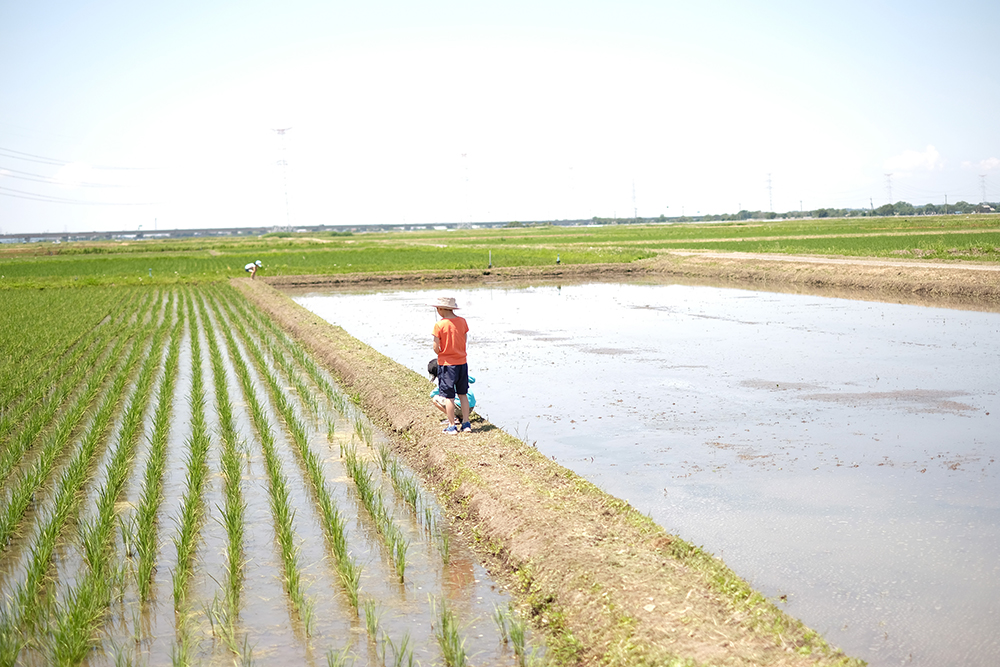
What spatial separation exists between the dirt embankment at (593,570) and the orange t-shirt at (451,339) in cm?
67

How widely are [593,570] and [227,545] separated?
2321 mm

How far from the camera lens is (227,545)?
5.18m

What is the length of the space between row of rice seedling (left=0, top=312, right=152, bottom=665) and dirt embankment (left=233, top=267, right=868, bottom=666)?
231 cm

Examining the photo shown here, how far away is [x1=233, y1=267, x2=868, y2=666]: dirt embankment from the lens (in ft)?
11.3

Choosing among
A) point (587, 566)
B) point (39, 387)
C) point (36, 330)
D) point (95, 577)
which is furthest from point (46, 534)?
point (36, 330)

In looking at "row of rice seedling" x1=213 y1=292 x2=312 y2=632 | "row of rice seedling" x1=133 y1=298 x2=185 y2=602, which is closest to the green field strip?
"row of rice seedling" x1=133 y1=298 x2=185 y2=602

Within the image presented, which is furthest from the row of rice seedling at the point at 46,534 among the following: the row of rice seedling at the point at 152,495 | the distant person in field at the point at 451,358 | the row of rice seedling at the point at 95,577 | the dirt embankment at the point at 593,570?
the distant person in field at the point at 451,358

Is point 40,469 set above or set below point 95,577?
above

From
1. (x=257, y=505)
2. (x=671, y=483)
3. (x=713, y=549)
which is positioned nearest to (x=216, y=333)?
(x=257, y=505)

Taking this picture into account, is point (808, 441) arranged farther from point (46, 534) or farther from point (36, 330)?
point (36, 330)

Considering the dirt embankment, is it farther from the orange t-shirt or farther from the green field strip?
the green field strip

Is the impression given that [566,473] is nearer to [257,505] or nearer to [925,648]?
[257,505]

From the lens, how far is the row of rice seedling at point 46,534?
3900 millimetres

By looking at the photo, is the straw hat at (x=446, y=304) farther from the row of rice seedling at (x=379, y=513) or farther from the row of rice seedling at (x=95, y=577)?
the row of rice seedling at (x=95, y=577)
